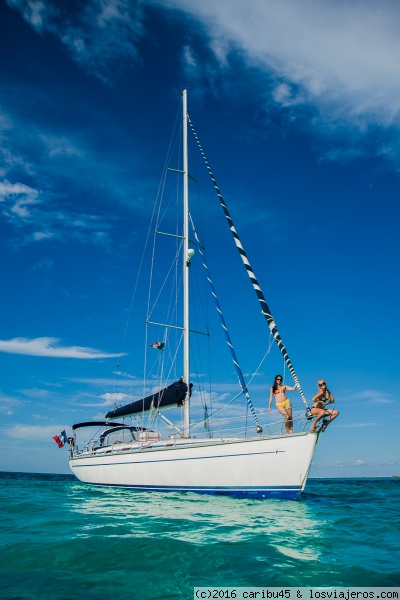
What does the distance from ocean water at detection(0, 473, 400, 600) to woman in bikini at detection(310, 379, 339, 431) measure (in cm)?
288

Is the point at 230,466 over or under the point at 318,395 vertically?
under

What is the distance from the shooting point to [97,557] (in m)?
7.05

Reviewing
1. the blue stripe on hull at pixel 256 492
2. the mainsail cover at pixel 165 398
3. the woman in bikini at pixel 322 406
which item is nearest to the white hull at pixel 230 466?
the blue stripe on hull at pixel 256 492

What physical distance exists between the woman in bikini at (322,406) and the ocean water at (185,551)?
2.88 meters

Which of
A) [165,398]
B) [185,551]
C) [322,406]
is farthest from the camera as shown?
[165,398]

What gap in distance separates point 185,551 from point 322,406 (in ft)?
27.5

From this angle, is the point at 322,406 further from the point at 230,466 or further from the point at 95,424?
the point at 95,424

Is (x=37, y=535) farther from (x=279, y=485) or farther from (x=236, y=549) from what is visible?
(x=279, y=485)

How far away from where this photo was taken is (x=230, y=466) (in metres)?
15.0

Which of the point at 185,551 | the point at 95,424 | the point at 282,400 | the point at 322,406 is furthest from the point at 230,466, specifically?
the point at 95,424

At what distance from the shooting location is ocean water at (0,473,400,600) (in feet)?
19.1

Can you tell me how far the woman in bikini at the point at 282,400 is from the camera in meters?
14.8

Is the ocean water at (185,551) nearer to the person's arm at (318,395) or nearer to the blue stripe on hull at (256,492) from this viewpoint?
the blue stripe on hull at (256,492)

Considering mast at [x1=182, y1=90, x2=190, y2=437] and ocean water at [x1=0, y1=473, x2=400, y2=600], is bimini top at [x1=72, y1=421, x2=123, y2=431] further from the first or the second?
ocean water at [x1=0, y1=473, x2=400, y2=600]
